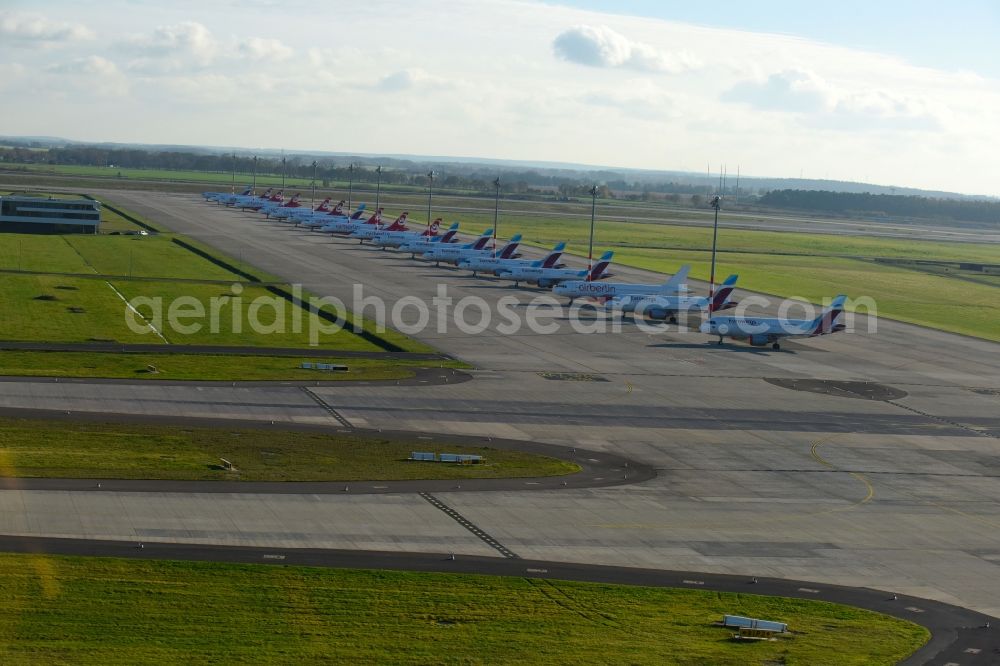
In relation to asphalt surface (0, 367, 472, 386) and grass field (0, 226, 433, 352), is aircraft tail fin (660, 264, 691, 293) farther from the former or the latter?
asphalt surface (0, 367, 472, 386)

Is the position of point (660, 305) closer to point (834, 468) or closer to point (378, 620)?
point (834, 468)

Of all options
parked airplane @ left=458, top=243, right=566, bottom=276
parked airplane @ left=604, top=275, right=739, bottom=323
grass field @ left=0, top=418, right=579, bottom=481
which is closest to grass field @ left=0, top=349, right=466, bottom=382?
grass field @ left=0, top=418, right=579, bottom=481

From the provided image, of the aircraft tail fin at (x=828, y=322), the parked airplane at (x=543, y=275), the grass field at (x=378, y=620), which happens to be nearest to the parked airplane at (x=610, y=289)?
the parked airplane at (x=543, y=275)

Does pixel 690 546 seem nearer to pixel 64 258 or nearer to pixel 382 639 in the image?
pixel 382 639

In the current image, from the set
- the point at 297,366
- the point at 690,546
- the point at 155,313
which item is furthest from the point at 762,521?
the point at 155,313

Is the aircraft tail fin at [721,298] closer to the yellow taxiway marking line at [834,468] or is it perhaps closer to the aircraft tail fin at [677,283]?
the aircraft tail fin at [677,283]

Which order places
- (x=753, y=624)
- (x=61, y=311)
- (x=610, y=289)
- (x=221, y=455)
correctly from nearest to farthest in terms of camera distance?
(x=753, y=624) → (x=221, y=455) → (x=61, y=311) → (x=610, y=289)

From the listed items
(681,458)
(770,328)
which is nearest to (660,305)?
(770,328)
